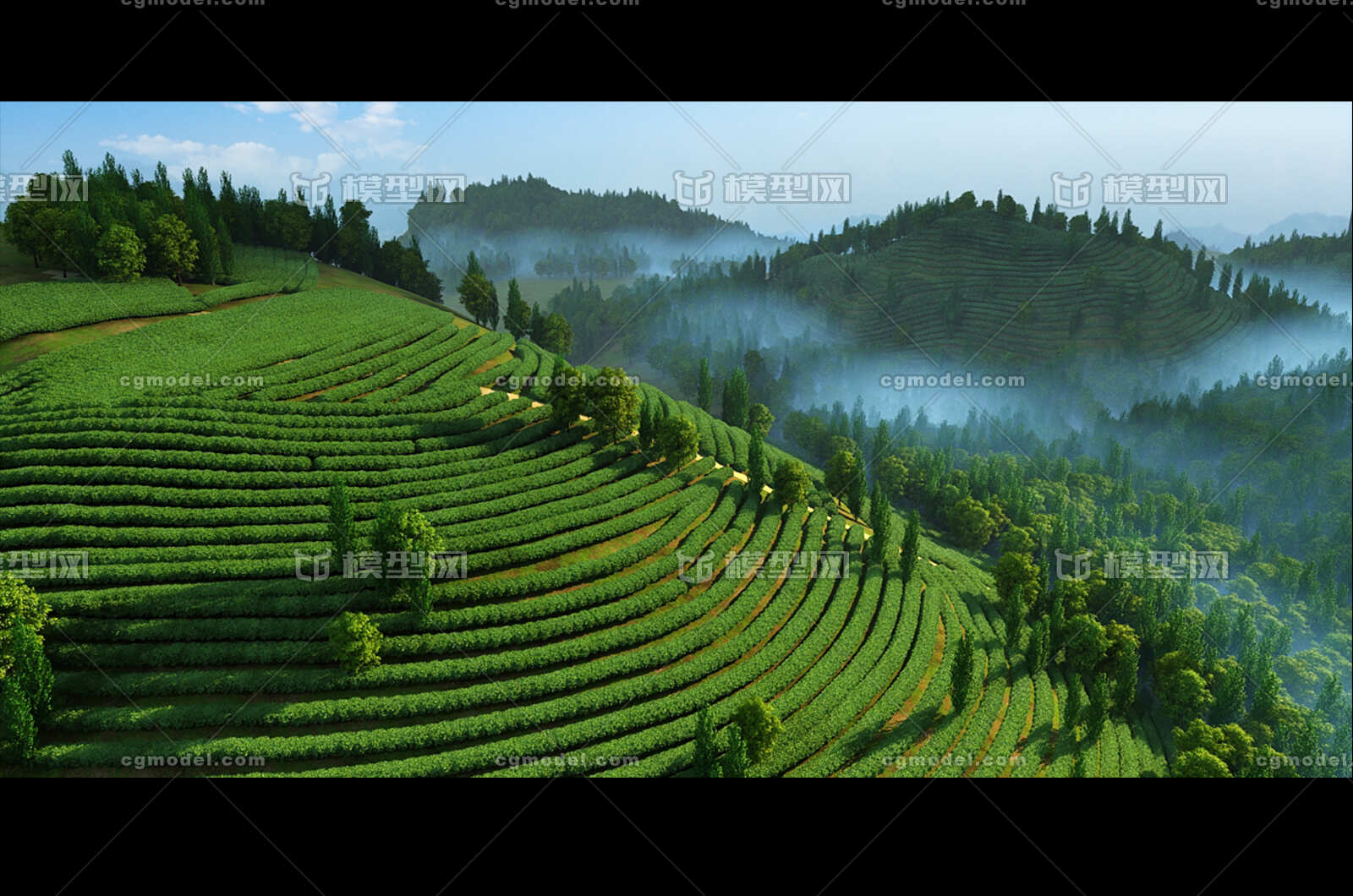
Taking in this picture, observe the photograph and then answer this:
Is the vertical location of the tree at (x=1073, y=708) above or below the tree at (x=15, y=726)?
below

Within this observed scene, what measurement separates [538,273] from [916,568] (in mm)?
70524

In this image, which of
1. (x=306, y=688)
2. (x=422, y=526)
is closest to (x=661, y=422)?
(x=422, y=526)

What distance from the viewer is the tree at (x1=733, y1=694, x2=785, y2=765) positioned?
21219 mm

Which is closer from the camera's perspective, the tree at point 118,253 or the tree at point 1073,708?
the tree at point 1073,708

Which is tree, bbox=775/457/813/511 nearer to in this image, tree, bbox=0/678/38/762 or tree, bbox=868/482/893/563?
tree, bbox=868/482/893/563

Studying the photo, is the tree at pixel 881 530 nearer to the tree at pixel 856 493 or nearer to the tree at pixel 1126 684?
the tree at pixel 856 493

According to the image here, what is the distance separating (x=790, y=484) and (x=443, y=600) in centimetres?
1729

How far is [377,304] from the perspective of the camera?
1770 inches

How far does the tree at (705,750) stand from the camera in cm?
2031

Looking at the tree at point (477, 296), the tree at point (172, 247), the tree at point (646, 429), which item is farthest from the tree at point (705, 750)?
the tree at point (172, 247)

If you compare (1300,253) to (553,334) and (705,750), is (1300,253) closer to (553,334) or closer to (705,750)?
(553,334)

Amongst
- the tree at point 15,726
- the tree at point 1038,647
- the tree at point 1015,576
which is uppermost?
the tree at point 15,726

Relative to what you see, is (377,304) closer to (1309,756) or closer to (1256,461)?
(1309,756)

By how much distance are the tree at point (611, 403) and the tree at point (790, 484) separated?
25.4 feet
